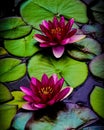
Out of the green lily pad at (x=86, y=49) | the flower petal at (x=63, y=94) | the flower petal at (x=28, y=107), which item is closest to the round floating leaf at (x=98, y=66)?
the green lily pad at (x=86, y=49)

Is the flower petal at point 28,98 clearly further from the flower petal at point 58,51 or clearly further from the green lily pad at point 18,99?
the flower petal at point 58,51

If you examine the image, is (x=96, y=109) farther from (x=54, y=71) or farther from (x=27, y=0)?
(x=27, y=0)

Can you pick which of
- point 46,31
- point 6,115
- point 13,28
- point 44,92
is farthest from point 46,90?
point 13,28

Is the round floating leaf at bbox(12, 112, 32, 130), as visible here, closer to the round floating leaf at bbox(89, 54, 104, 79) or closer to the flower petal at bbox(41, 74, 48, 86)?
the flower petal at bbox(41, 74, 48, 86)

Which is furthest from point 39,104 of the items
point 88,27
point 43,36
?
point 88,27

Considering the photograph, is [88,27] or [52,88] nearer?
[52,88]

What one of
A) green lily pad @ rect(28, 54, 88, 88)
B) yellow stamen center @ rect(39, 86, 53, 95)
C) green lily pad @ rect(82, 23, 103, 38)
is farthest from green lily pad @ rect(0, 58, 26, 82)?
green lily pad @ rect(82, 23, 103, 38)
